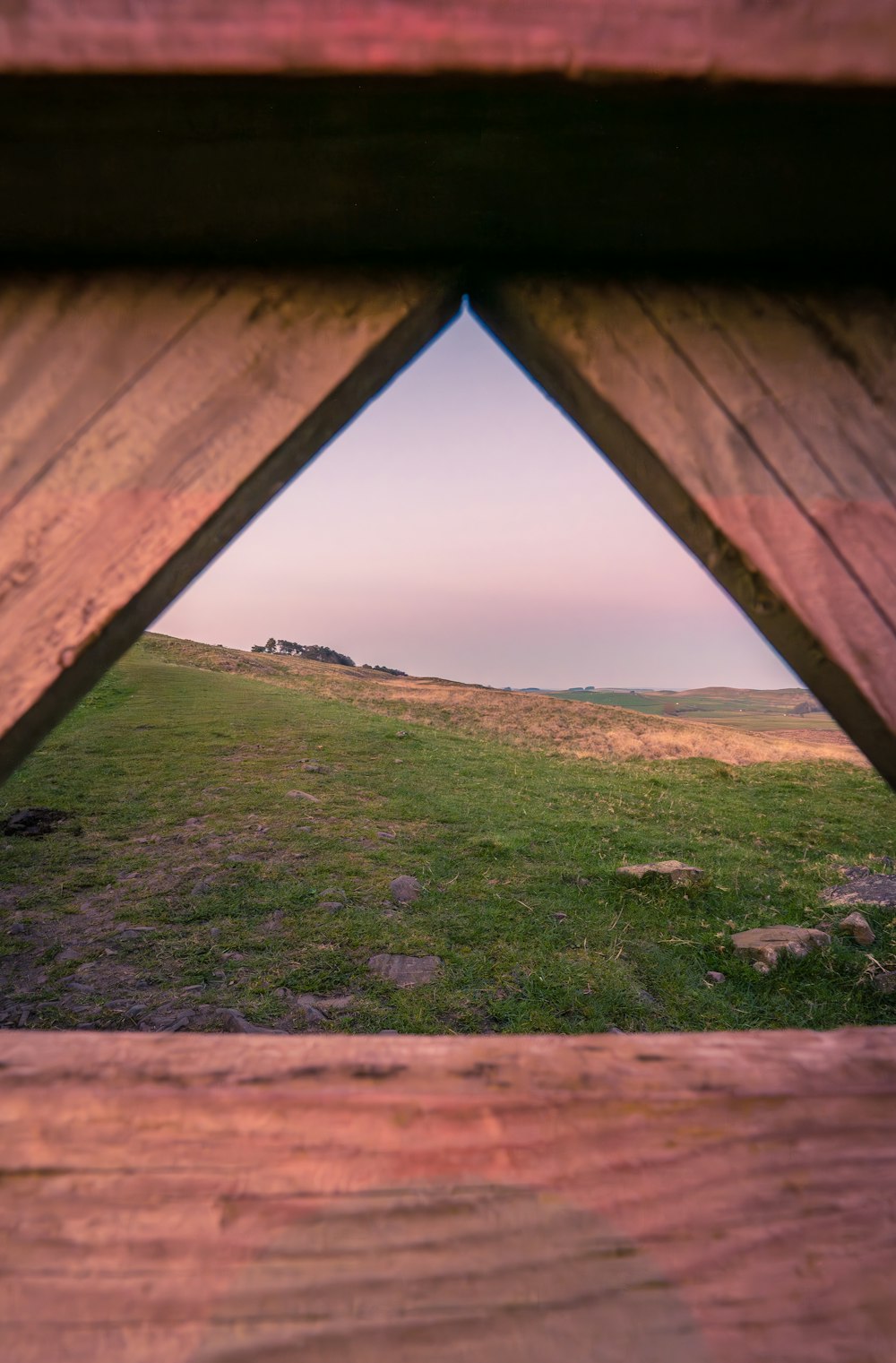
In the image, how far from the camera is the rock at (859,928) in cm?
542

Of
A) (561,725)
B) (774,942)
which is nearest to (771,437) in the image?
(774,942)

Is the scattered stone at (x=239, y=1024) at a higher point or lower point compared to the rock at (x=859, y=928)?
higher

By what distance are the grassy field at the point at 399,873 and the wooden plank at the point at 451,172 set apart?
411 cm

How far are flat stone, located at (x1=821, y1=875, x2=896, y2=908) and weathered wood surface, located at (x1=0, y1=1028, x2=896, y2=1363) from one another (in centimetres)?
722

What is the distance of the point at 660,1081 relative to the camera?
1.94 feet

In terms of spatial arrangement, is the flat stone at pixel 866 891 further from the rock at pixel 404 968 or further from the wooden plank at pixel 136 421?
the wooden plank at pixel 136 421

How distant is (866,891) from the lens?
22.0ft

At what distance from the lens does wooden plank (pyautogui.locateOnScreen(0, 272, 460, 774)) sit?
687mm

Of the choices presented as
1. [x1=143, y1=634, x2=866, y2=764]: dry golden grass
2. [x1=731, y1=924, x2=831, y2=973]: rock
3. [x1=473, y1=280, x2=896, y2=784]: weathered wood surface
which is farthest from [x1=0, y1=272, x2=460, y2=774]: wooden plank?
[x1=143, y1=634, x2=866, y2=764]: dry golden grass

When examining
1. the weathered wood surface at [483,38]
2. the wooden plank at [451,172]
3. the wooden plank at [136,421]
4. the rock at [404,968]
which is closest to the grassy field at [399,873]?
→ the rock at [404,968]

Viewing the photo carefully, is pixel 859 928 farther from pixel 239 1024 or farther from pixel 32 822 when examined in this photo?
pixel 32 822

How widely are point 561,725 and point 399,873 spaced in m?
15.0

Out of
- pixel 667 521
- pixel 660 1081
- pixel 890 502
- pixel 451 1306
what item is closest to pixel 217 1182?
pixel 451 1306

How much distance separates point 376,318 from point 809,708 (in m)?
103
